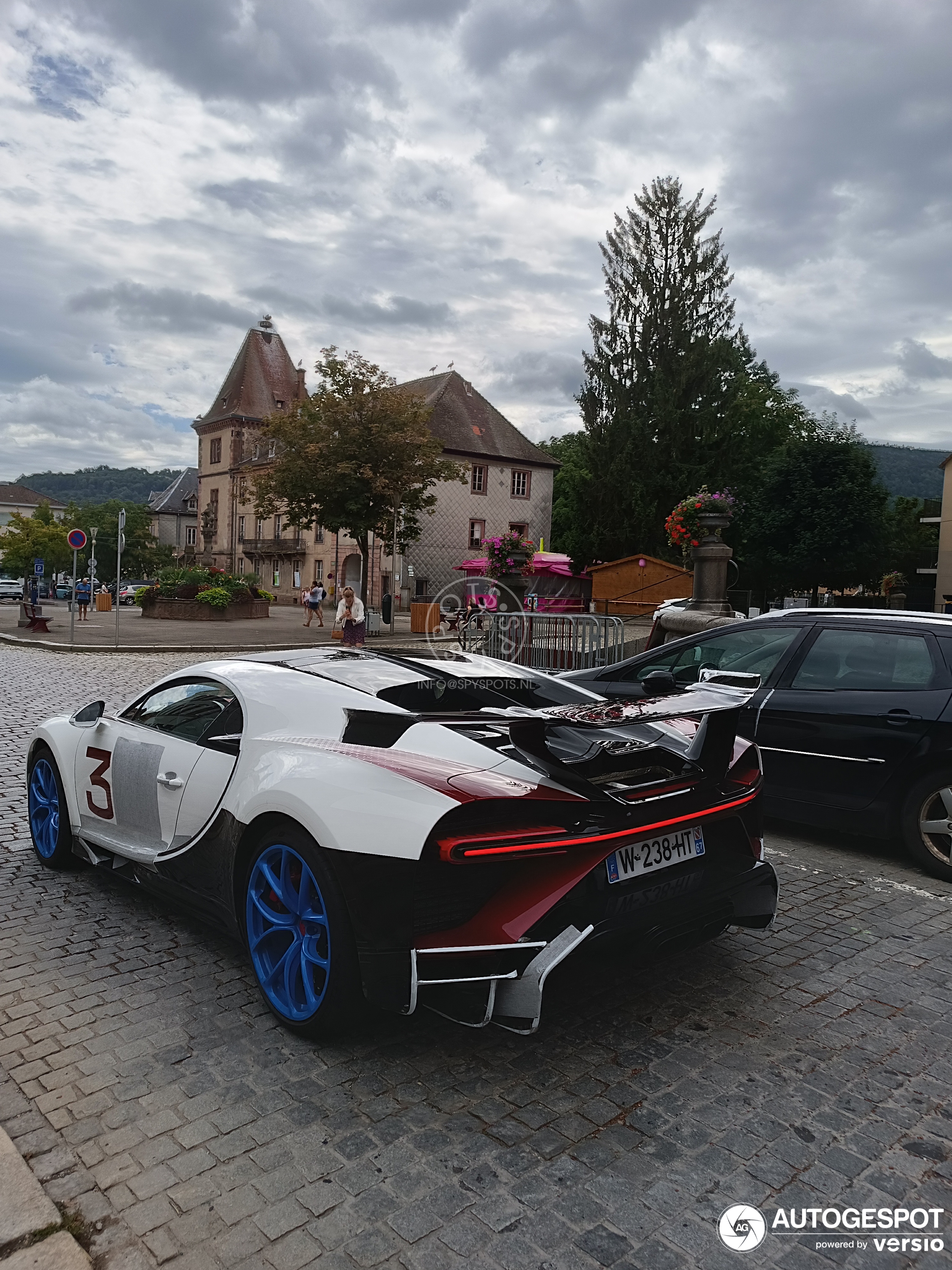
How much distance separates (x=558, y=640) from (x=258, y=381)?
2723 inches

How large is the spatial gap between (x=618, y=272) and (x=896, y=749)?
44657mm

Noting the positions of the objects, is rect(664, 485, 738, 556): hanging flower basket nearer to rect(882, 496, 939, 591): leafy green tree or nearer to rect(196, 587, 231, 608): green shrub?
rect(196, 587, 231, 608): green shrub

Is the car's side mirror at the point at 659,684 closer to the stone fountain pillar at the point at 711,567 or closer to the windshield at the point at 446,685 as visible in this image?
the windshield at the point at 446,685

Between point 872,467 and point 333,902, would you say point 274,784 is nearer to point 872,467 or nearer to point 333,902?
point 333,902

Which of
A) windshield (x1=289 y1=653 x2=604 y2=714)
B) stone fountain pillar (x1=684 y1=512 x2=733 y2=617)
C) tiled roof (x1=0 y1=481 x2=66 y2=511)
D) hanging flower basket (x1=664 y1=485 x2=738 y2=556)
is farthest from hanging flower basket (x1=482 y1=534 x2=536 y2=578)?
tiled roof (x1=0 y1=481 x2=66 y2=511)

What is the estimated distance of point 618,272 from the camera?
150 ft

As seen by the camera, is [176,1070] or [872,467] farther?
[872,467]

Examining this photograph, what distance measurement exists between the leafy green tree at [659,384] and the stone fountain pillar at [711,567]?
2974 cm

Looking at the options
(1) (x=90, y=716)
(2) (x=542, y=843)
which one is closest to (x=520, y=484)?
(1) (x=90, y=716)

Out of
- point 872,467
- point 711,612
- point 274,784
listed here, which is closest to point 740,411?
point 872,467

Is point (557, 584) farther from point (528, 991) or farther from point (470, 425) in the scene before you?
point (528, 991)

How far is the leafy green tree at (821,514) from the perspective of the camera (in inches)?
1532

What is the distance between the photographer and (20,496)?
159125 mm
